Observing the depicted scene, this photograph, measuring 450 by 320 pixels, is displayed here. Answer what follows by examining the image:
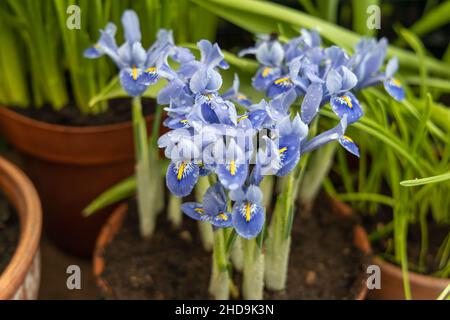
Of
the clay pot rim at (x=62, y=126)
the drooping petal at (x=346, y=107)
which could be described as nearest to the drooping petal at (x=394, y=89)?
the drooping petal at (x=346, y=107)

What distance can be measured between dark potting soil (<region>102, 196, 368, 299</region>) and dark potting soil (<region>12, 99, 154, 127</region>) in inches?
6.4

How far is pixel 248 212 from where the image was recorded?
766 millimetres

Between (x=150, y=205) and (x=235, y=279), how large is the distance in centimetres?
19

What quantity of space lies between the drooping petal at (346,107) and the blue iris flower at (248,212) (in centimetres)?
15

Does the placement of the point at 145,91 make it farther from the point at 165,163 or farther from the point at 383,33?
the point at 383,33

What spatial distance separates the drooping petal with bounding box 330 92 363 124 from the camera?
32.2 inches

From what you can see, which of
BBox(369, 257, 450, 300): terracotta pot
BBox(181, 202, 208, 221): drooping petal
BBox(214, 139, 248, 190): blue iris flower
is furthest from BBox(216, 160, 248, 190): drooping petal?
BBox(369, 257, 450, 300): terracotta pot

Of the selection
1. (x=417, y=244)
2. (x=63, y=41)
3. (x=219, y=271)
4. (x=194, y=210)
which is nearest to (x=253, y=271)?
(x=219, y=271)

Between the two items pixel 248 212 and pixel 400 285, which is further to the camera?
pixel 400 285

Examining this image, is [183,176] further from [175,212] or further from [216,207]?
[175,212]

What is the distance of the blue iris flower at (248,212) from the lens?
76 centimetres

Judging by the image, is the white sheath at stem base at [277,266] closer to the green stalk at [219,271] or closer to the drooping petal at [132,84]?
the green stalk at [219,271]

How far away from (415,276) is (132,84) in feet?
1.81

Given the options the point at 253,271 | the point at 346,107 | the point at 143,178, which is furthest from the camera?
the point at 143,178
